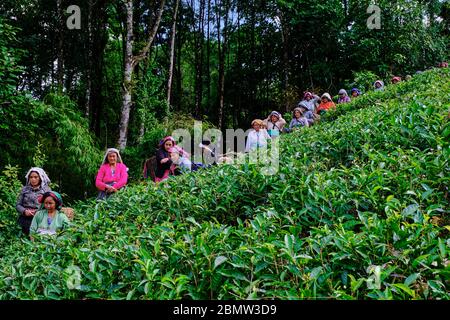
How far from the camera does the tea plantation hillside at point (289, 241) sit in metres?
1.80

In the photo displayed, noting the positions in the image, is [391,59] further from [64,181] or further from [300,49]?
[64,181]

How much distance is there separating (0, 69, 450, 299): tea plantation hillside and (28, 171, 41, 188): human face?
2676mm

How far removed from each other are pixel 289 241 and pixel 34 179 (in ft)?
16.1

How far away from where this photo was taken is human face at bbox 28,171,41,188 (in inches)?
231

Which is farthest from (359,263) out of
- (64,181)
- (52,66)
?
(52,66)

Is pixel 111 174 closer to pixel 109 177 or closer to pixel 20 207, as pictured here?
pixel 109 177

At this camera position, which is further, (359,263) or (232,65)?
(232,65)

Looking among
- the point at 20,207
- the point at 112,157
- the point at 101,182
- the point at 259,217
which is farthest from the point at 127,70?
the point at 259,217

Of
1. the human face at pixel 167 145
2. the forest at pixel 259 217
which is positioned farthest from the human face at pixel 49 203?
the human face at pixel 167 145

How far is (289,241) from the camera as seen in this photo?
1.99 m

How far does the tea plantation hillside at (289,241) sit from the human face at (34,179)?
2.68m
